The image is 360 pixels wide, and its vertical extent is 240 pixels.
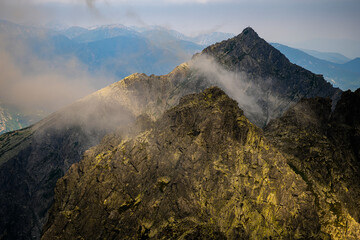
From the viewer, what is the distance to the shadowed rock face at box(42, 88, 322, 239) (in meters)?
92.9

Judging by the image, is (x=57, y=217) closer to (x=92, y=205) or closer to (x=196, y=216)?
(x=92, y=205)

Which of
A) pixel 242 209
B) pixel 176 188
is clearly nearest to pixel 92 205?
pixel 176 188

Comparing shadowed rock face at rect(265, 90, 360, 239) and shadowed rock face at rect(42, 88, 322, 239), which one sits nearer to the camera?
shadowed rock face at rect(42, 88, 322, 239)

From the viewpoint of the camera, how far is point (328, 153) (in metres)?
134

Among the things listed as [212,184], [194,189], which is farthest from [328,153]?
[194,189]

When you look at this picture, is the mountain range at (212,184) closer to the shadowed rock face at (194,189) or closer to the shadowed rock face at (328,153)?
the shadowed rock face at (194,189)

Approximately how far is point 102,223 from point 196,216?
49.3 metres

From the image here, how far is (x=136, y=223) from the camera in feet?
331

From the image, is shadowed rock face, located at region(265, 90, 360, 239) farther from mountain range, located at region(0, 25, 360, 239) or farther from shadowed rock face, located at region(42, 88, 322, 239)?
shadowed rock face, located at region(42, 88, 322, 239)

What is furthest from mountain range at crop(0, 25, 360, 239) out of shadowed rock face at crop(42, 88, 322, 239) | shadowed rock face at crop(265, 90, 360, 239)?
shadowed rock face at crop(265, 90, 360, 239)

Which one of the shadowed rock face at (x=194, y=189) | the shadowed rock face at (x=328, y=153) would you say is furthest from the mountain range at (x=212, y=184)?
the shadowed rock face at (x=328, y=153)

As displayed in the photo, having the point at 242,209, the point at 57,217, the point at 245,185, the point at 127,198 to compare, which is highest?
the point at 245,185

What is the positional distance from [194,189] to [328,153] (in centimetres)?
9476

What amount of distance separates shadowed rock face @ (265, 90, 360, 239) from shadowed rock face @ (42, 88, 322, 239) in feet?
51.4
